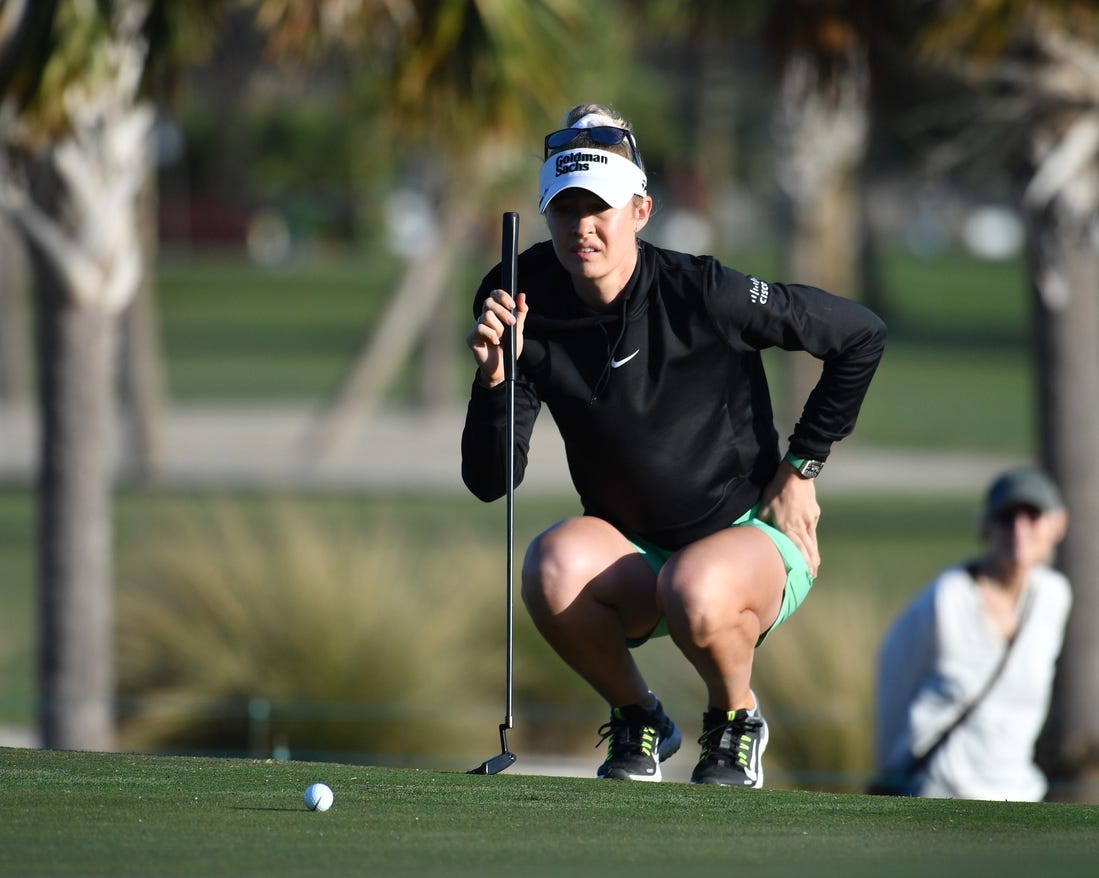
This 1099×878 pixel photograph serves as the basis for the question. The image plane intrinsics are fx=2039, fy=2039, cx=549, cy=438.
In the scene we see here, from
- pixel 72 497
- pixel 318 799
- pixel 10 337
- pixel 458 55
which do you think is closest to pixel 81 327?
pixel 72 497

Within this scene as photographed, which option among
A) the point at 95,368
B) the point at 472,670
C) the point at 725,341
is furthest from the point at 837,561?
the point at 725,341

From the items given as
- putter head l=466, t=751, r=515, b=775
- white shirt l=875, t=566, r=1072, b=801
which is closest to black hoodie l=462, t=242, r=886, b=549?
putter head l=466, t=751, r=515, b=775

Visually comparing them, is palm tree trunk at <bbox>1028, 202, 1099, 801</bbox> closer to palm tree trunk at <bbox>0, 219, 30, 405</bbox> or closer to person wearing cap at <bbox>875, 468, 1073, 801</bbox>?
person wearing cap at <bbox>875, 468, 1073, 801</bbox>

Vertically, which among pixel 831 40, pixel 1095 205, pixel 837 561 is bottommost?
pixel 837 561

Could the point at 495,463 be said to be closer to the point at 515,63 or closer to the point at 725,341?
the point at 725,341

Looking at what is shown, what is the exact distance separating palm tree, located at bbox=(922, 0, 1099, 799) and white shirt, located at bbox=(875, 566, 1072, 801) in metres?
2.60

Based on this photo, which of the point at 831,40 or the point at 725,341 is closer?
the point at 725,341

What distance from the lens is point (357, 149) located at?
23953mm

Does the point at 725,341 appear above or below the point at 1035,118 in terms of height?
below

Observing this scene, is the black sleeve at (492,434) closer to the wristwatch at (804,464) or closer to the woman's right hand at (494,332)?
the woman's right hand at (494,332)

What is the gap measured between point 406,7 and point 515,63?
538 millimetres

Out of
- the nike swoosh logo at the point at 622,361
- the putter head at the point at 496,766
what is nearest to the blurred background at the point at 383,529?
the nike swoosh logo at the point at 622,361

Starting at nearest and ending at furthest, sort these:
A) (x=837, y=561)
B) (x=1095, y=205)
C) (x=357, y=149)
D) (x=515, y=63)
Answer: (x=515, y=63) < (x=1095, y=205) < (x=837, y=561) < (x=357, y=149)

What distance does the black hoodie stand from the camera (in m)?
4.87
